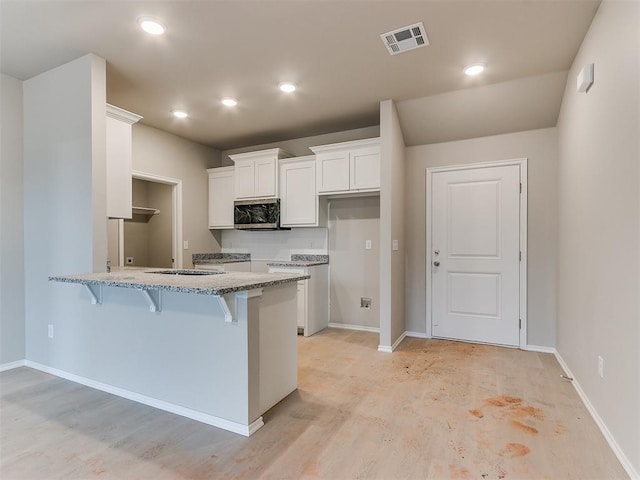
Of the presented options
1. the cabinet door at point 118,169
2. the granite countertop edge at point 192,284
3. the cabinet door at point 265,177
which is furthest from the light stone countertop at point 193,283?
the cabinet door at point 265,177

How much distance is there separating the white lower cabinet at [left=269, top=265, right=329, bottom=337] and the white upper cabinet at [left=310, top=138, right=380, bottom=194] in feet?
3.50

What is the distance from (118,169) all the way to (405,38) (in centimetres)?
267

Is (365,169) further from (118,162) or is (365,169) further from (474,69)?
(118,162)

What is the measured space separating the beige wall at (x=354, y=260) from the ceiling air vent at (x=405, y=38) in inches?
82.7

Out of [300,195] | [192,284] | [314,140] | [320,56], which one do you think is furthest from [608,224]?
[314,140]

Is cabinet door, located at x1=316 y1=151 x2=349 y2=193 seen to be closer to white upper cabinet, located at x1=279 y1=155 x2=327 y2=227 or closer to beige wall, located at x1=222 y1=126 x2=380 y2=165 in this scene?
white upper cabinet, located at x1=279 y1=155 x2=327 y2=227

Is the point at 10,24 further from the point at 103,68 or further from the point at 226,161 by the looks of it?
the point at 226,161

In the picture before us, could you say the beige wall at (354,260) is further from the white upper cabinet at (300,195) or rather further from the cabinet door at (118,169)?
the cabinet door at (118,169)

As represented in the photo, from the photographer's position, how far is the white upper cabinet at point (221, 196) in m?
5.14

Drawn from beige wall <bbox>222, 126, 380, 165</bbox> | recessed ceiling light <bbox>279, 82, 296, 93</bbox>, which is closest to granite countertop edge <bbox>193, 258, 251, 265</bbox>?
beige wall <bbox>222, 126, 380, 165</bbox>

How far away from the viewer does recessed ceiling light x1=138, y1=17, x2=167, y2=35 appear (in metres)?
2.35

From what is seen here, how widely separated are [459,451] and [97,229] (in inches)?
121

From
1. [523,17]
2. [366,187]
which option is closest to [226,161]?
[366,187]

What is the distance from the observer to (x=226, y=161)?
564cm
